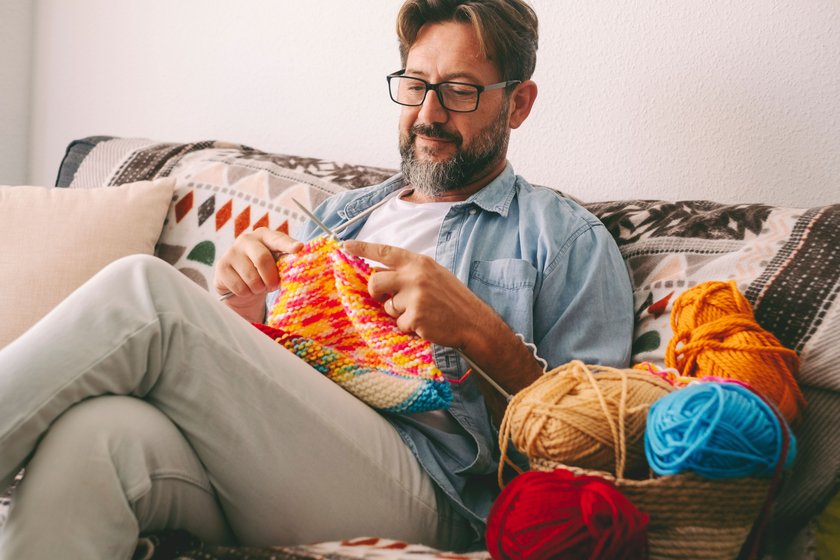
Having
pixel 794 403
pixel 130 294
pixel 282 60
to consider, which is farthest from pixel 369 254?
pixel 282 60

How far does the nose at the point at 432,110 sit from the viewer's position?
145 cm

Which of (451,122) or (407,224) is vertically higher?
(451,122)

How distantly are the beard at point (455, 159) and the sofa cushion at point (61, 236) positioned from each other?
24.7 inches

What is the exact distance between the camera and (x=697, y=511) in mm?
890

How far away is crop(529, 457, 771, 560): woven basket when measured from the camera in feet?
2.89

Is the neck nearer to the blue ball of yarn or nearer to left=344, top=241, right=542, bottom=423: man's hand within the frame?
left=344, top=241, right=542, bottom=423: man's hand

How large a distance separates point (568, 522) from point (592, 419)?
0.46 ft

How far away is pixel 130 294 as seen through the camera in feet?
3.16

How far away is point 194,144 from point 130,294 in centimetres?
108

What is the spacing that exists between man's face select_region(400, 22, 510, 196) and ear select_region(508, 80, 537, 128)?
39mm

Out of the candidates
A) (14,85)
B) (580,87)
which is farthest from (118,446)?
(14,85)

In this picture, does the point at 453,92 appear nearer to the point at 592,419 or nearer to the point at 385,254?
the point at 385,254

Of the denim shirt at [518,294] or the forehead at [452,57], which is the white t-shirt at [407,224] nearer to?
the denim shirt at [518,294]

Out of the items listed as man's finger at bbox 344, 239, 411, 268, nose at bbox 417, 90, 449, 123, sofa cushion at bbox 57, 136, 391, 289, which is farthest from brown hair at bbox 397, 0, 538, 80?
man's finger at bbox 344, 239, 411, 268
